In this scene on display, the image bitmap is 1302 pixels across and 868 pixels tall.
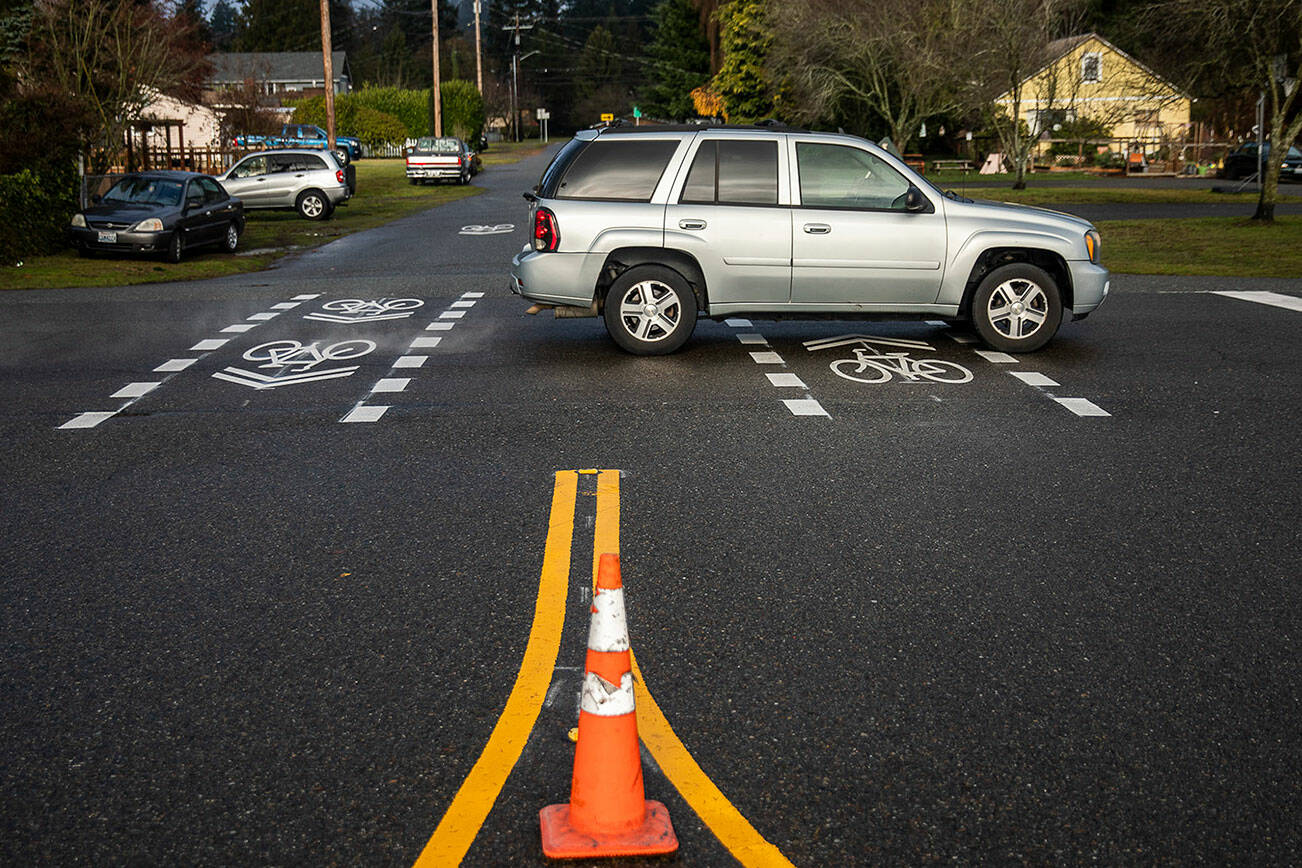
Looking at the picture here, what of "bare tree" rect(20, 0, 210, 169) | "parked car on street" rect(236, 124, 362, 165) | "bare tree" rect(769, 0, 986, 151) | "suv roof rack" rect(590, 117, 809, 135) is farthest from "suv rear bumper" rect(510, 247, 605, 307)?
"parked car on street" rect(236, 124, 362, 165)

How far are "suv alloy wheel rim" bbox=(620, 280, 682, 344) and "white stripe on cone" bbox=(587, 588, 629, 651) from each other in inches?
286

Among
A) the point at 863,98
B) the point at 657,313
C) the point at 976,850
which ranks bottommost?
the point at 976,850

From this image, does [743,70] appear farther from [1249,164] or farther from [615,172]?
[615,172]

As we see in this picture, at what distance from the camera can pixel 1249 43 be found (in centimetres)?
2556

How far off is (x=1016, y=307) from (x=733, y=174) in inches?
106

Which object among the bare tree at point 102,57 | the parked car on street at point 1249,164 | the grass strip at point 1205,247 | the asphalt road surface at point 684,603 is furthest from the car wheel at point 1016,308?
the parked car on street at point 1249,164

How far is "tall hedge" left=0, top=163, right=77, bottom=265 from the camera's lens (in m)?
19.2

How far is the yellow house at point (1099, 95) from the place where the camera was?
31.6m

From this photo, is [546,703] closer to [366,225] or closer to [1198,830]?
[1198,830]

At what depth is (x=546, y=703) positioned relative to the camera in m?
4.36

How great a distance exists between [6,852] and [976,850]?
2.68 metres

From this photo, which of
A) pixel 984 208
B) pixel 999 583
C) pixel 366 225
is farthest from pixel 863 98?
pixel 999 583

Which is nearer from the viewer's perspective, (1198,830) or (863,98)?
(1198,830)

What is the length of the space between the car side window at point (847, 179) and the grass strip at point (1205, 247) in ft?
27.0
